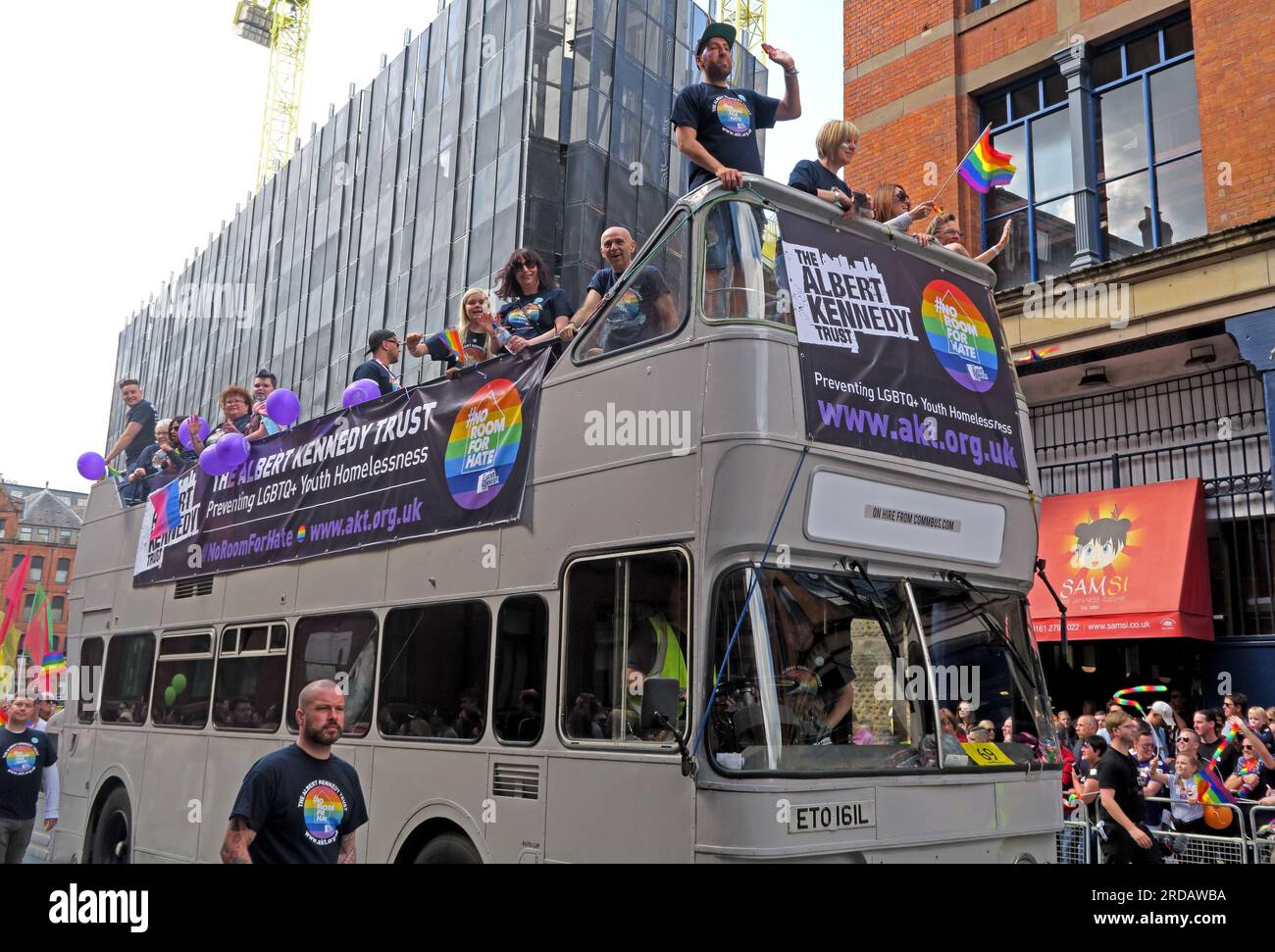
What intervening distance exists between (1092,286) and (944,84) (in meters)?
4.53

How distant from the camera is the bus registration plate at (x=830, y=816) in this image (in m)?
5.31

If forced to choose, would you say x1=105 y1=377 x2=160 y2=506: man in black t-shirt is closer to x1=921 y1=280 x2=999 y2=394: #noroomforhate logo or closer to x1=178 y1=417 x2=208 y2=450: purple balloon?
x1=178 y1=417 x2=208 y2=450: purple balloon

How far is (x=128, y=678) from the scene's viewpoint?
11.7 m

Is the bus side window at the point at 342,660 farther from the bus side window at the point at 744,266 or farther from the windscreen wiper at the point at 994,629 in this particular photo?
the windscreen wiper at the point at 994,629

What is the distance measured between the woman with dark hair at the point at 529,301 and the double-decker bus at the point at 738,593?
Result: 0.82 m

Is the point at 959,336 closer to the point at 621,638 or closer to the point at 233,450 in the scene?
the point at 621,638

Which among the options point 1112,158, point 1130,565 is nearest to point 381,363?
point 1130,565

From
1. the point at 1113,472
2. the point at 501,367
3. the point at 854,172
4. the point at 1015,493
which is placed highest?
the point at 854,172

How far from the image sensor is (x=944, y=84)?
17.5 m

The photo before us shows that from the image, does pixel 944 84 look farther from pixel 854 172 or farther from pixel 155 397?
pixel 155 397

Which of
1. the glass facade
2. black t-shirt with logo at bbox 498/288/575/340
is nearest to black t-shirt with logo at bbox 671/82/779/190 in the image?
black t-shirt with logo at bbox 498/288/575/340

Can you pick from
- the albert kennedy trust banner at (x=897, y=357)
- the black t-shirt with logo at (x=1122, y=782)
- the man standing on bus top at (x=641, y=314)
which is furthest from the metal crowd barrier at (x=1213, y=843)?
the man standing on bus top at (x=641, y=314)
